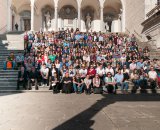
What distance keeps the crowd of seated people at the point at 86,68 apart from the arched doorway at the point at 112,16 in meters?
18.3

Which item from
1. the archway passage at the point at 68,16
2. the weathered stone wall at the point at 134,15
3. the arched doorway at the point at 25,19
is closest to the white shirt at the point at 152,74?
the weathered stone wall at the point at 134,15

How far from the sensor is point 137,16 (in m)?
30.2

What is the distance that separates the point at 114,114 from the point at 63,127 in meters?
2.22

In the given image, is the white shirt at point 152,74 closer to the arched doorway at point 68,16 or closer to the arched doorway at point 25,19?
the arched doorway at point 68,16

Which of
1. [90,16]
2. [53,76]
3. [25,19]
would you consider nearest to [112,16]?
[90,16]

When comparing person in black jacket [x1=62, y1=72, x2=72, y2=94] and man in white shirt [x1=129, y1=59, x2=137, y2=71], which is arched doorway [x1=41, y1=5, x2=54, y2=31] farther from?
person in black jacket [x1=62, y1=72, x2=72, y2=94]

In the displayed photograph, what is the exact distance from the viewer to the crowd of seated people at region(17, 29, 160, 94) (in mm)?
15383

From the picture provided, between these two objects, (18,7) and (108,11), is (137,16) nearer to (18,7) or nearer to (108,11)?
(108,11)

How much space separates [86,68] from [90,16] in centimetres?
2413

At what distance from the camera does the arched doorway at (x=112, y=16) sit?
38906 millimetres

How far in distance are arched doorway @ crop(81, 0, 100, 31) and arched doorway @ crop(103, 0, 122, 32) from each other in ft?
4.24

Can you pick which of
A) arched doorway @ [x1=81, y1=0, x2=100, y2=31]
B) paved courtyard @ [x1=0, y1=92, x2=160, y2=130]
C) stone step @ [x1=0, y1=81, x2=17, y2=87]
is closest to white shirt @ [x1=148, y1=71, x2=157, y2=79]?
paved courtyard @ [x1=0, y1=92, x2=160, y2=130]

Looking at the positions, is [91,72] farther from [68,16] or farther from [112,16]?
[112,16]

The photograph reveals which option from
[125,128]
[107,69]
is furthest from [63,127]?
[107,69]
